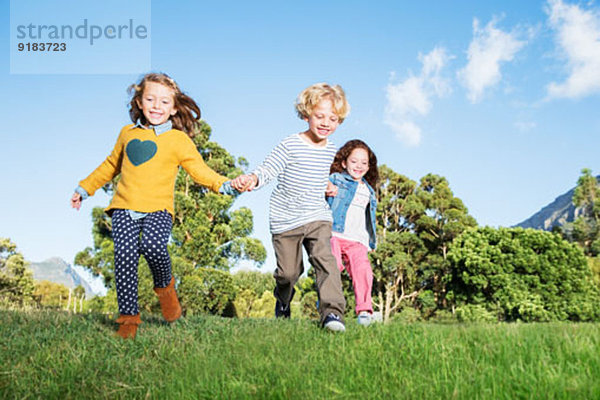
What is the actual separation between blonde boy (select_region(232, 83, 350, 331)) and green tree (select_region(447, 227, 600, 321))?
1829cm

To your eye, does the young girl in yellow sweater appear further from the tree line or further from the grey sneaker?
the tree line

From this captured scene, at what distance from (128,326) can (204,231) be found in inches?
739

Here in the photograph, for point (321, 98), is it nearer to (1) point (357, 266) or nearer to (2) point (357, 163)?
(2) point (357, 163)

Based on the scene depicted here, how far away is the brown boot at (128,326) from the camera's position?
4.48 metres

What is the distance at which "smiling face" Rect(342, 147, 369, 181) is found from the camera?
279 inches

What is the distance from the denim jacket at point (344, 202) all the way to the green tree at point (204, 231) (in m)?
16.2

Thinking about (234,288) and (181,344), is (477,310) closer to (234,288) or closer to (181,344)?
(234,288)

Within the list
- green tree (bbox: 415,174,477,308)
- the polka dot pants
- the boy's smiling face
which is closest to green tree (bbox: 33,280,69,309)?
green tree (bbox: 415,174,477,308)

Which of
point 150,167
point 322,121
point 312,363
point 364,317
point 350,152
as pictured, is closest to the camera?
point 312,363

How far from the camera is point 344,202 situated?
6762 mm

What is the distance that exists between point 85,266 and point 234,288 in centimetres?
813

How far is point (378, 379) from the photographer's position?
9.02 ft

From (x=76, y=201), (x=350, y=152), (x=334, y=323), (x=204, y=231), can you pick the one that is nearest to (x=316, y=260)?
(x=334, y=323)

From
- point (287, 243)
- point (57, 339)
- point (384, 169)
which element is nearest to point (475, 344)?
point (287, 243)
